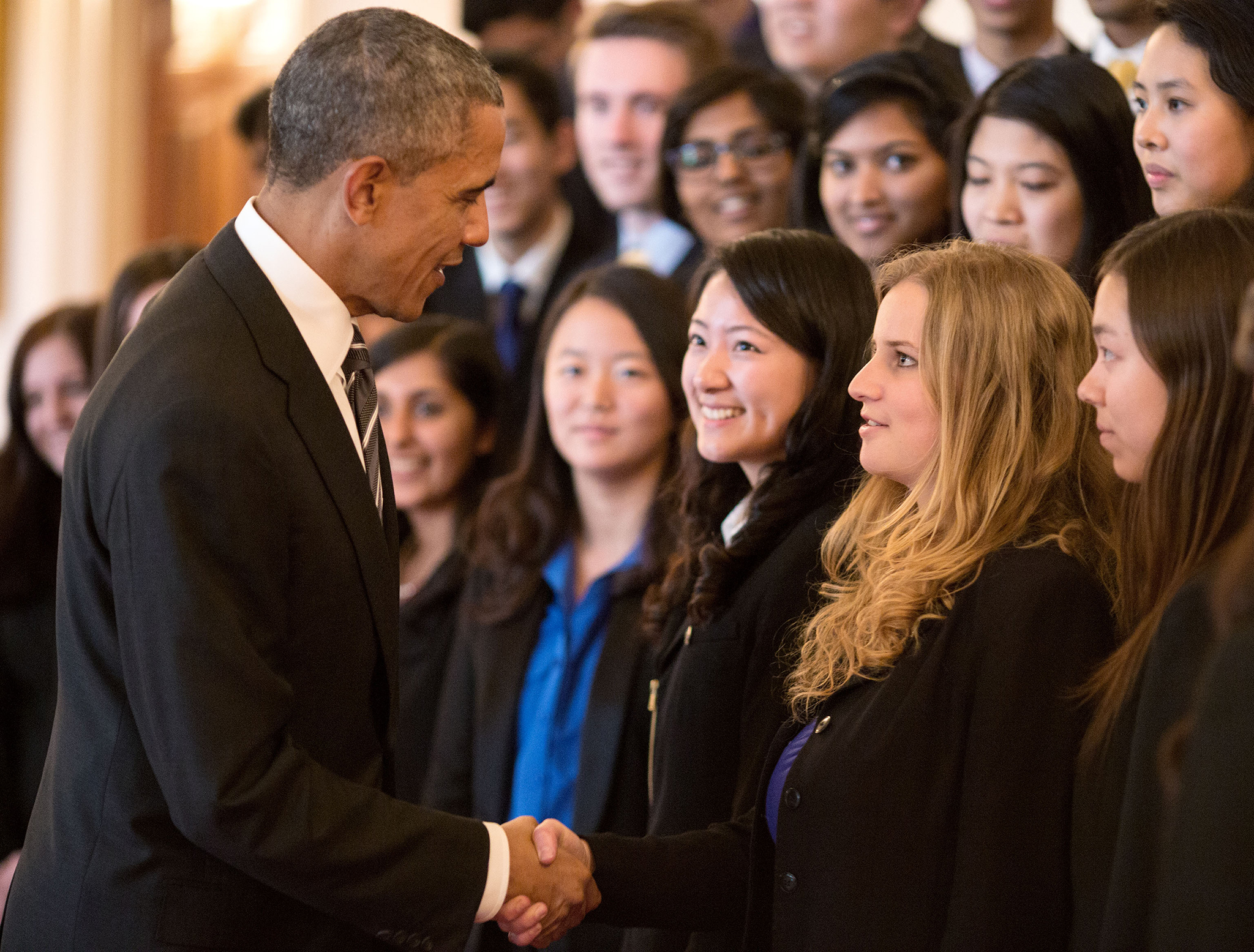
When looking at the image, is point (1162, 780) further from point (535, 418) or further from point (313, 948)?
point (535, 418)

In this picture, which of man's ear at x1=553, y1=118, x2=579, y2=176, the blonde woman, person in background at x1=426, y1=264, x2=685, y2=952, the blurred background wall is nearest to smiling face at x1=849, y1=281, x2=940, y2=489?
the blonde woman

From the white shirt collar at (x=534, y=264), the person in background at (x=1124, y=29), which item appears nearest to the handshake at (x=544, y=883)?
the person in background at (x=1124, y=29)

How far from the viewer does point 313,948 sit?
5.78 ft

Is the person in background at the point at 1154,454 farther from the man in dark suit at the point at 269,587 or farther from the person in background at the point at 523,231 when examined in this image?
the person in background at the point at 523,231

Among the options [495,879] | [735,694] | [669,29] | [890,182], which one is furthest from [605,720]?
[669,29]

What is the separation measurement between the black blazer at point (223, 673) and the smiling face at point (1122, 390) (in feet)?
2.95

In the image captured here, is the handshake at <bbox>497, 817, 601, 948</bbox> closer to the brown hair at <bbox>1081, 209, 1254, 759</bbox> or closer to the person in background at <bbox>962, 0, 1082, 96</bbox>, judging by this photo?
the brown hair at <bbox>1081, 209, 1254, 759</bbox>

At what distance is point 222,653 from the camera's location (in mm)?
1563

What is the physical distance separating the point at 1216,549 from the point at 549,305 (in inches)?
111

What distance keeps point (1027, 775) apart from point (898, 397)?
546 millimetres

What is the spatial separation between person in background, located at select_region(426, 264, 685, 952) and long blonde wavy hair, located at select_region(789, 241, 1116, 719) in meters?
0.96

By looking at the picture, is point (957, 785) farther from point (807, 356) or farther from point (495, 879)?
point (807, 356)

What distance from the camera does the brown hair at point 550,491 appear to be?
2.95 m

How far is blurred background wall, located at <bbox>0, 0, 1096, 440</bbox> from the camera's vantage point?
6.26m
